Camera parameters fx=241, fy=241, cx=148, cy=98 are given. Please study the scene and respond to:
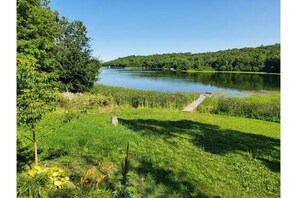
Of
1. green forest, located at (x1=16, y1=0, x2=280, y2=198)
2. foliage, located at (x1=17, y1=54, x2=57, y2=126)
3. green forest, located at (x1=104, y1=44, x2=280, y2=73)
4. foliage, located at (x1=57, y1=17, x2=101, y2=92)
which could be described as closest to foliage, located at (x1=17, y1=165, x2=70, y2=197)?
green forest, located at (x1=16, y1=0, x2=280, y2=198)

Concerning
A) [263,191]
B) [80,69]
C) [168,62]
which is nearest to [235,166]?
[263,191]

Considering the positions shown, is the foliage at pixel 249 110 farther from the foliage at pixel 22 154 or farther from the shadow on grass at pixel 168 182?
the foliage at pixel 22 154

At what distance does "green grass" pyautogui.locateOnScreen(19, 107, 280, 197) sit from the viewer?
15.6ft

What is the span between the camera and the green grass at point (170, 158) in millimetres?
4754

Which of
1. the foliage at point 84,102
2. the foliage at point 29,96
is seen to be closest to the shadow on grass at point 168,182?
the foliage at point 29,96

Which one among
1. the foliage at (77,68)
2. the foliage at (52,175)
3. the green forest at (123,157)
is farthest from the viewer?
the foliage at (77,68)

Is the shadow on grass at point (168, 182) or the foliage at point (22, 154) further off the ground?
the foliage at point (22, 154)

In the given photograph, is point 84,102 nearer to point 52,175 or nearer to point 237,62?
point 52,175

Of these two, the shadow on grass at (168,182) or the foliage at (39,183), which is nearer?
the foliage at (39,183)

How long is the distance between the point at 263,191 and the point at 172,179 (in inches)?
72.0

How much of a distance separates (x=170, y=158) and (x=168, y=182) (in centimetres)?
132

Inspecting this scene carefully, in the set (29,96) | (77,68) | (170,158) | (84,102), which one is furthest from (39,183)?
(77,68)
